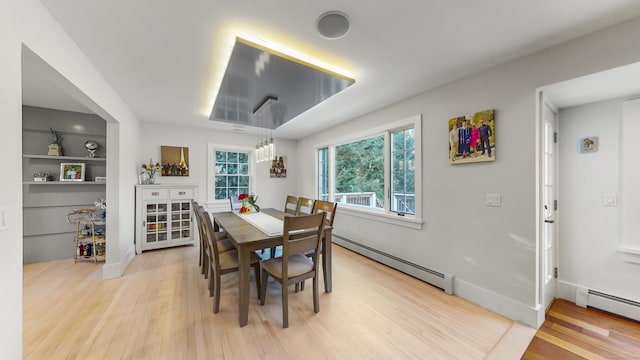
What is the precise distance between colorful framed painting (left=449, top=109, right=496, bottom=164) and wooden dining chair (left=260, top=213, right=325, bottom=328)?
159 centimetres

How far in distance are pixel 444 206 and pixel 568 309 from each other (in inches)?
55.6

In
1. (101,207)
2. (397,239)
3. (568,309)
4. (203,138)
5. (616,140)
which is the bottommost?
(568,309)

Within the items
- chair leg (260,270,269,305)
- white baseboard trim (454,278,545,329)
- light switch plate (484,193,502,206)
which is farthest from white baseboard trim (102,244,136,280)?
light switch plate (484,193,502,206)

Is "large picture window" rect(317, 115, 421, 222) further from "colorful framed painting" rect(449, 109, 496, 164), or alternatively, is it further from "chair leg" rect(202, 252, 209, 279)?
"chair leg" rect(202, 252, 209, 279)

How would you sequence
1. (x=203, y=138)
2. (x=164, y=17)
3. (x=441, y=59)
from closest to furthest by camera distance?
1. (x=164, y=17)
2. (x=441, y=59)
3. (x=203, y=138)

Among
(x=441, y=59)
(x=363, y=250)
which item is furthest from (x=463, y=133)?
(x=363, y=250)

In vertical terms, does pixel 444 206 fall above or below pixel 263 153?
below

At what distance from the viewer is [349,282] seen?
2.71m

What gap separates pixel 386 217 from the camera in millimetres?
3201

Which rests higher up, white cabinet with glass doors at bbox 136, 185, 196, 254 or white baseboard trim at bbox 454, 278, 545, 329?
white cabinet with glass doors at bbox 136, 185, 196, 254

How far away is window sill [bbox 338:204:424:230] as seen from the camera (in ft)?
9.27

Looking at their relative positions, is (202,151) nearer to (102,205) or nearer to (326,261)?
(102,205)

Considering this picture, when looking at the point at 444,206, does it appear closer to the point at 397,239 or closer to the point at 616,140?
the point at 397,239

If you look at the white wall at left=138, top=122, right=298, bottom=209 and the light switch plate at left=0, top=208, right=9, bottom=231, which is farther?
the white wall at left=138, top=122, right=298, bottom=209
